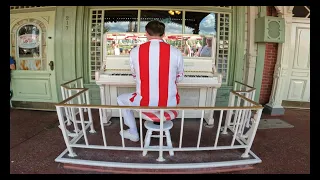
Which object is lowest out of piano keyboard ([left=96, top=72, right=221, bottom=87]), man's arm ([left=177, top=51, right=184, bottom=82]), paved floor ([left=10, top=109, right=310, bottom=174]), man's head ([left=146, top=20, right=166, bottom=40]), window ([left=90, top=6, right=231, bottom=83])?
paved floor ([left=10, top=109, right=310, bottom=174])

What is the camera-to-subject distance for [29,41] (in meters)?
4.01

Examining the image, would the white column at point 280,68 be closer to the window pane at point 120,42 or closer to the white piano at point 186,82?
the white piano at point 186,82

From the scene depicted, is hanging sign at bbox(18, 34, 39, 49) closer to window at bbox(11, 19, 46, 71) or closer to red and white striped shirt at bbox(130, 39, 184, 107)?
window at bbox(11, 19, 46, 71)

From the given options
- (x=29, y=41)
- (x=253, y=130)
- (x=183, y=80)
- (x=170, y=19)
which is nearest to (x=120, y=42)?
(x=170, y=19)

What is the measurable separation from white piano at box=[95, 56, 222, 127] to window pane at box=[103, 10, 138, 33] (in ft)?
3.40

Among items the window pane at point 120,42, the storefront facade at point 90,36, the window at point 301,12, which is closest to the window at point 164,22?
the storefront facade at point 90,36

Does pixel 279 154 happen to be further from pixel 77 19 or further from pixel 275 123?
pixel 77 19

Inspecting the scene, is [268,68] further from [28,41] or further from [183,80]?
[28,41]

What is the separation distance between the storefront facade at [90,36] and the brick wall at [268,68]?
140 mm

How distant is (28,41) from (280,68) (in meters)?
5.42

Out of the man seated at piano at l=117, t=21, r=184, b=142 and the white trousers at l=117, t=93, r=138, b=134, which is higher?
the man seated at piano at l=117, t=21, r=184, b=142

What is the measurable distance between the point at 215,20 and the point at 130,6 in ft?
6.07

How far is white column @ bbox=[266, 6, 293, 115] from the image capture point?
155 inches

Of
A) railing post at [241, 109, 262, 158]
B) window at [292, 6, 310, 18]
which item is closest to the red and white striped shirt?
railing post at [241, 109, 262, 158]
